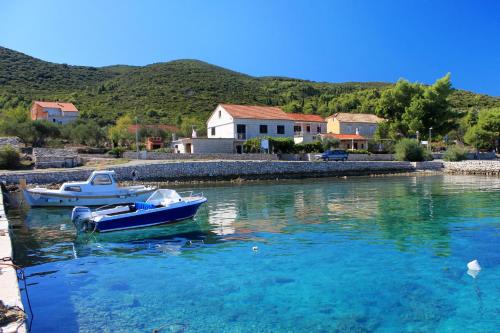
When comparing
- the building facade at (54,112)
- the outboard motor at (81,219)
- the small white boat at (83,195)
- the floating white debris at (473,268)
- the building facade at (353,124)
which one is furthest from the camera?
the building facade at (54,112)

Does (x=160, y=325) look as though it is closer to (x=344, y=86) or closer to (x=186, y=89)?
(x=186, y=89)

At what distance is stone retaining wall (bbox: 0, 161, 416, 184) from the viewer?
35.6m

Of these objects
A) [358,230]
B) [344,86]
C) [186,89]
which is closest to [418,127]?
[358,230]

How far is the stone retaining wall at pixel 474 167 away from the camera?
52.8 m

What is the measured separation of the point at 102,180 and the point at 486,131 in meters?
68.1

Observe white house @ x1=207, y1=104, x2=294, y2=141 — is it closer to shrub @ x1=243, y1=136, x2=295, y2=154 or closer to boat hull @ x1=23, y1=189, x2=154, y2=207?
shrub @ x1=243, y1=136, x2=295, y2=154

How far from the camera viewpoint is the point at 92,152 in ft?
184

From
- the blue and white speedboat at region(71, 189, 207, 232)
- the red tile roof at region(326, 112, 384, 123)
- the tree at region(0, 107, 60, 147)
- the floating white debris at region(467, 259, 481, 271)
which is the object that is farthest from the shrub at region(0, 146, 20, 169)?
the red tile roof at region(326, 112, 384, 123)

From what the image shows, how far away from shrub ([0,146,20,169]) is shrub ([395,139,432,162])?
163 ft

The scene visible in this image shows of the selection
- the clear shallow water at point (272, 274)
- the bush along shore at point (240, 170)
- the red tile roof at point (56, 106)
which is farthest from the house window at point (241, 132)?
the red tile roof at point (56, 106)

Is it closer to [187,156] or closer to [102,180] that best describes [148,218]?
[102,180]

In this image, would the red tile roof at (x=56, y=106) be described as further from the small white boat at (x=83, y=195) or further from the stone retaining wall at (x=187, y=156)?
the small white boat at (x=83, y=195)

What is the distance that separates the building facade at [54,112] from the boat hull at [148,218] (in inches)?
3077

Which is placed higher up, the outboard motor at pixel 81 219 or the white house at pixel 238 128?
the white house at pixel 238 128
